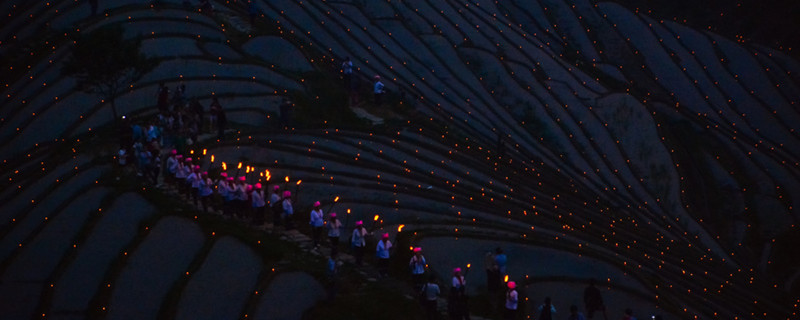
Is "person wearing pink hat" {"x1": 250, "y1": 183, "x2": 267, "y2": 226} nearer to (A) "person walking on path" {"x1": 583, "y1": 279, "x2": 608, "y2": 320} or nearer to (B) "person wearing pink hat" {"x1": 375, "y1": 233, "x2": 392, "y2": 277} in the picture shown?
(B) "person wearing pink hat" {"x1": 375, "y1": 233, "x2": 392, "y2": 277}

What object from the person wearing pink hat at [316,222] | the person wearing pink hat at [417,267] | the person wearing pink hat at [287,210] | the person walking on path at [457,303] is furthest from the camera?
the person wearing pink hat at [287,210]

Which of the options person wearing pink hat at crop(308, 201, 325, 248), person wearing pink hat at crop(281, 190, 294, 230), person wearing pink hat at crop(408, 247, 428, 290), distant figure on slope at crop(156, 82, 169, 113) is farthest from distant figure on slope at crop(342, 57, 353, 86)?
person wearing pink hat at crop(408, 247, 428, 290)

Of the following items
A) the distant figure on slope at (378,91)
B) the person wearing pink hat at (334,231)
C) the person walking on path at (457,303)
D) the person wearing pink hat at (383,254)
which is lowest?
the person walking on path at (457,303)

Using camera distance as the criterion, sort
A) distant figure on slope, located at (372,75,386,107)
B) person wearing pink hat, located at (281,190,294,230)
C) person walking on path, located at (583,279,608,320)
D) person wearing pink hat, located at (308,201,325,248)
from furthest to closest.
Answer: distant figure on slope, located at (372,75,386,107), person wearing pink hat, located at (281,190,294,230), person wearing pink hat, located at (308,201,325,248), person walking on path, located at (583,279,608,320)

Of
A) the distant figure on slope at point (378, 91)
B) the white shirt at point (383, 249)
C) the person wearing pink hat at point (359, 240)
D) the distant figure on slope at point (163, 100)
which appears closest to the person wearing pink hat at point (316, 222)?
the person wearing pink hat at point (359, 240)

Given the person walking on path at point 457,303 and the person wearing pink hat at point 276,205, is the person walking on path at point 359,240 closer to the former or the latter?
the person wearing pink hat at point 276,205

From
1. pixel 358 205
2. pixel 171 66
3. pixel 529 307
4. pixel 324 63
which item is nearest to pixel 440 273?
pixel 529 307
